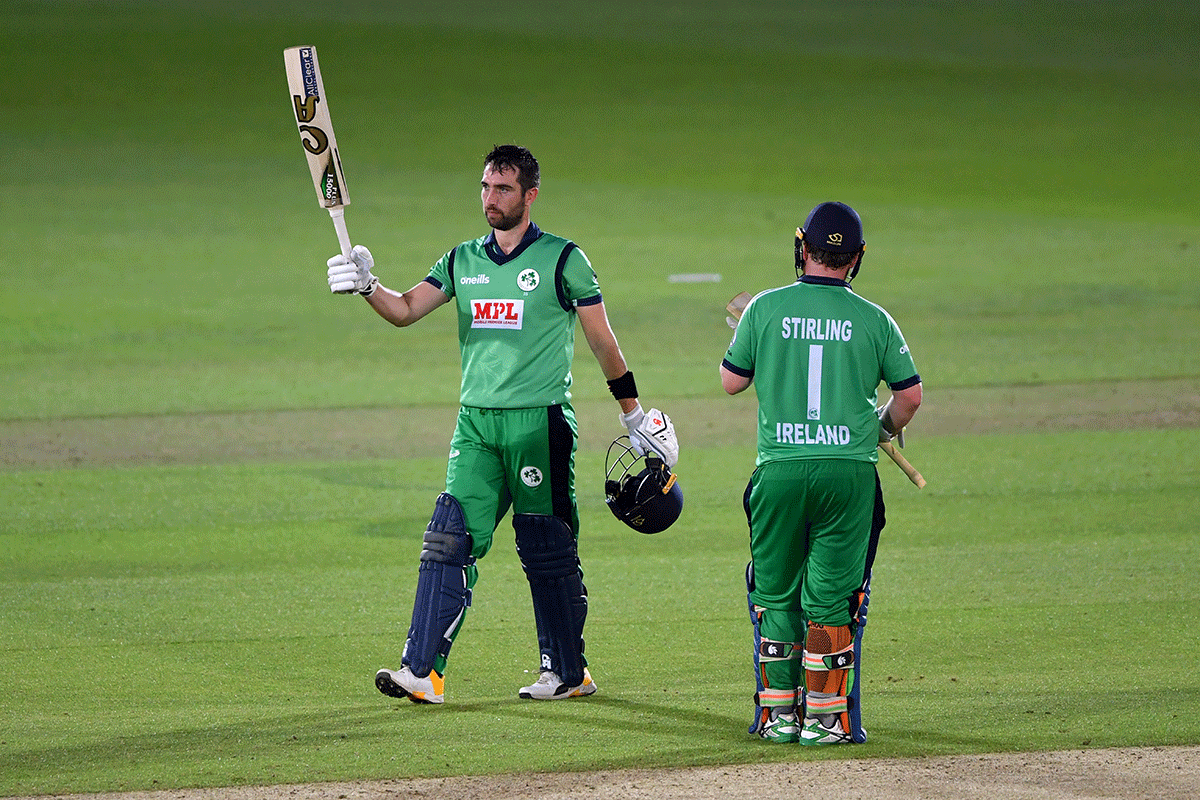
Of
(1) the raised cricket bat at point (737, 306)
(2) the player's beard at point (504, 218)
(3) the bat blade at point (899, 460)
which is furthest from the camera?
(2) the player's beard at point (504, 218)

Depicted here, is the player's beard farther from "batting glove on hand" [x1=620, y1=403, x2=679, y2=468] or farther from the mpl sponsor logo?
"batting glove on hand" [x1=620, y1=403, x2=679, y2=468]

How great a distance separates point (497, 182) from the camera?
22.1 feet

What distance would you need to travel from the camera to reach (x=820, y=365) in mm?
5941

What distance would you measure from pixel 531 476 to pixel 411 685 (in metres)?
0.96

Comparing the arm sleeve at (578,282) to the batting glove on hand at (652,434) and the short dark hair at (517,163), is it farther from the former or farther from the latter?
the batting glove on hand at (652,434)

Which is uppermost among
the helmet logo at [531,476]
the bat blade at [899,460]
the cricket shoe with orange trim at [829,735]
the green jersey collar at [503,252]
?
the green jersey collar at [503,252]

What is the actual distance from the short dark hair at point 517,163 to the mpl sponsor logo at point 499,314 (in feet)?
Answer: 1.57

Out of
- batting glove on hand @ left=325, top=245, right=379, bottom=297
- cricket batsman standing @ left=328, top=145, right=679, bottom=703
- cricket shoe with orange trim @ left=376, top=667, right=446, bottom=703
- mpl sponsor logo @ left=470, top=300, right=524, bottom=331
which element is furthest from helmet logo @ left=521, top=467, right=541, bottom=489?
batting glove on hand @ left=325, top=245, right=379, bottom=297

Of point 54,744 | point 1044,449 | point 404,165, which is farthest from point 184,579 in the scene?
point 404,165

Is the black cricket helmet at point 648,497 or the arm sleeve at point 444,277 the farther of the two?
the arm sleeve at point 444,277

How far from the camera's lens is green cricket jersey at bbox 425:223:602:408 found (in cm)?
673

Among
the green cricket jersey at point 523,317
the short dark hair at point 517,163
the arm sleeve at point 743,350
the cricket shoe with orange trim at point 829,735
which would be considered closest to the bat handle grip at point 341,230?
the green cricket jersey at point 523,317

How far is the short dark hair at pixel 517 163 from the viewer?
22.2 ft

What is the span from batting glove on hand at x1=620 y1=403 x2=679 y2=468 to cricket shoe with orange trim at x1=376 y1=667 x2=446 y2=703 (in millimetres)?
1268
